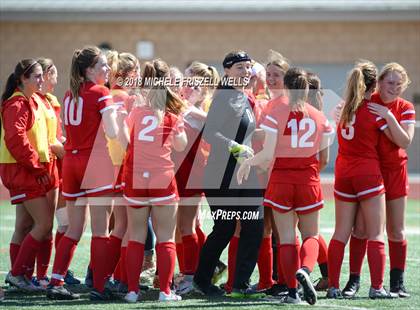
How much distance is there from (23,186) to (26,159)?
0.24 m

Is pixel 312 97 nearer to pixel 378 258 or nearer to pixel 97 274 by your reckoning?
pixel 378 258

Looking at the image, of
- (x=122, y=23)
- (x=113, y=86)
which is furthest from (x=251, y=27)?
(x=113, y=86)

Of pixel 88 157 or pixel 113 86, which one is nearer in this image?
pixel 88 157

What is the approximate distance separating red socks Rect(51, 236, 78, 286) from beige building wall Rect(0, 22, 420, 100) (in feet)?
52.1

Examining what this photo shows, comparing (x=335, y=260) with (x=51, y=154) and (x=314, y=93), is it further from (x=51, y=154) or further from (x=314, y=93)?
(x=51, y=154)

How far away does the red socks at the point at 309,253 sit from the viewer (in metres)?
6.71

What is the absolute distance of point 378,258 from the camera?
6.98 m

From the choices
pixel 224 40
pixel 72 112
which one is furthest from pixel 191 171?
pixel 224 40

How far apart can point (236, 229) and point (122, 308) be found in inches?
51.4

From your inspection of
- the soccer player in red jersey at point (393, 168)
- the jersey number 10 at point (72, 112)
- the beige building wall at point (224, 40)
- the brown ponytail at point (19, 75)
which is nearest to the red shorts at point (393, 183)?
the soccer player in red jersey at point (393, 168)

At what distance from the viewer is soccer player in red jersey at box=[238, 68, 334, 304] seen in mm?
6746

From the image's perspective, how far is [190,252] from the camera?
755 cm

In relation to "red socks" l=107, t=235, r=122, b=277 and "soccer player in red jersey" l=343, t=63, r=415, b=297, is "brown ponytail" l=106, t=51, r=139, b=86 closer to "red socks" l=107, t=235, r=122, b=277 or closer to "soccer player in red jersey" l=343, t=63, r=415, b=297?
"red socks" l=107, t=235, r=122, b=277

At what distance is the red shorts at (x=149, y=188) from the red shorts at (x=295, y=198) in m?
0.78
